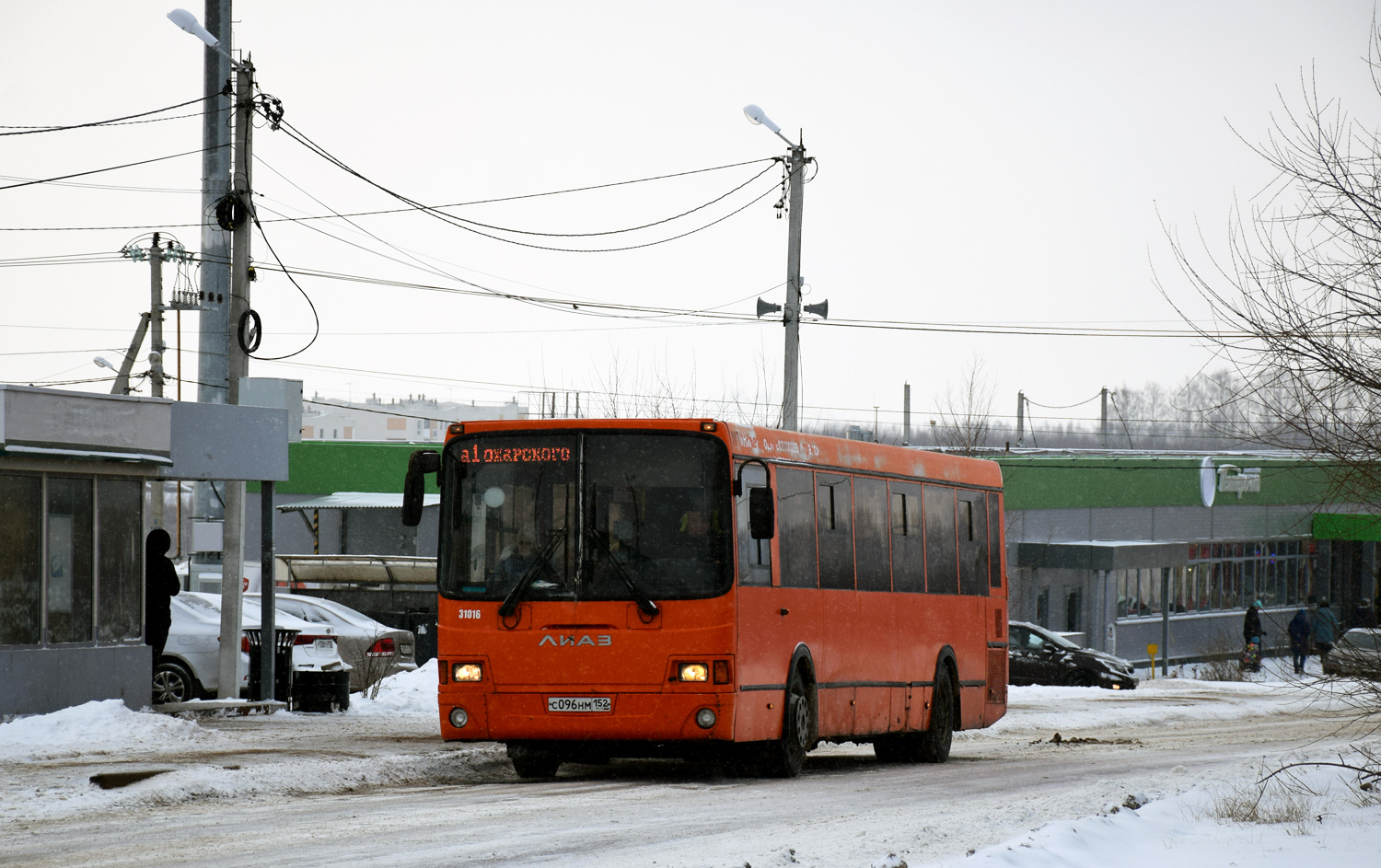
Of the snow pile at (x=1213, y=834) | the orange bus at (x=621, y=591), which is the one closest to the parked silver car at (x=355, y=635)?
the orange bus at (x=621, y=591)

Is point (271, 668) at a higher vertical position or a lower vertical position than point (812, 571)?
lower

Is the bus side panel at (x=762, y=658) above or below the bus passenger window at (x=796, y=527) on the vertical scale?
below

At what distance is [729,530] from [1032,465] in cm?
3490

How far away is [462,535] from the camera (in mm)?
13211

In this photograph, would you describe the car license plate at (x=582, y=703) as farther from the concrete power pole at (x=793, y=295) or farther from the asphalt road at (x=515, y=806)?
the concrete power pole at (x=793, y=295)

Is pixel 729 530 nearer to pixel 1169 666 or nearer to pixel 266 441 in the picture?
pixel 266 441

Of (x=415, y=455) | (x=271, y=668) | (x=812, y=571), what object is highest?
(x=415, y=455)

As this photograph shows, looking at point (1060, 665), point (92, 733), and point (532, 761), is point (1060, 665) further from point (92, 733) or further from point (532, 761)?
point (92, 733)

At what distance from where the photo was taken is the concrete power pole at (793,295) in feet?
90.4

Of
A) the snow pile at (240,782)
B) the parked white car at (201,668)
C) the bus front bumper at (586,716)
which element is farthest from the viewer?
the parked white car at (201,668)

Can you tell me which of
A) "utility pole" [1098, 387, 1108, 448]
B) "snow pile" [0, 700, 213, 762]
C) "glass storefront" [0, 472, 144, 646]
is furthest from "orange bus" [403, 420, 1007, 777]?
"utility pole" [1098, 387, 1108, 448]

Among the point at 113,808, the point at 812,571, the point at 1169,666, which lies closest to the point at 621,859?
the point at 113,808

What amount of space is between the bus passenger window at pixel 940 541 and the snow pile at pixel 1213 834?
19.3ft

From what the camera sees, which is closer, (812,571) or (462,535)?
(462,535)
